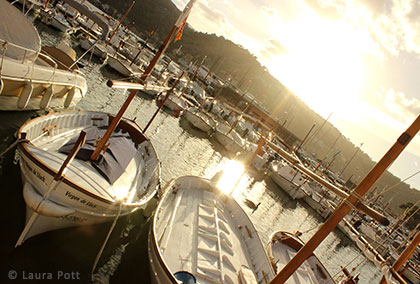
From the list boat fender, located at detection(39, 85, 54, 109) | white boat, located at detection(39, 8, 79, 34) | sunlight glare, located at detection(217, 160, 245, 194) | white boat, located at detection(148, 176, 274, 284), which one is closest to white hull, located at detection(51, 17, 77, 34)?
white boat, located at detection(39, 8, 79, 34)

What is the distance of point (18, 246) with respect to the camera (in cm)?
704

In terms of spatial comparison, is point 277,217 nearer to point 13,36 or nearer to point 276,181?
point 276,181

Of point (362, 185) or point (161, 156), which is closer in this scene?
point (362, 185)

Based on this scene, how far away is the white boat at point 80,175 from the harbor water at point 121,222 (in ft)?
3.12

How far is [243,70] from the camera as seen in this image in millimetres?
147875

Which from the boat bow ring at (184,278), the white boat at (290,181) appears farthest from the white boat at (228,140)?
the boat bow ring at (184,278)

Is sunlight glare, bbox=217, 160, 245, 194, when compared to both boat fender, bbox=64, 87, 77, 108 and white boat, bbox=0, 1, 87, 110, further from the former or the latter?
white boat, bbox=0, 1, 87, 110

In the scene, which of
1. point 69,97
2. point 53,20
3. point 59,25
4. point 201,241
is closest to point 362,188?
point 201,241

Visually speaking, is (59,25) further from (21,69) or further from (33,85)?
(21,69)

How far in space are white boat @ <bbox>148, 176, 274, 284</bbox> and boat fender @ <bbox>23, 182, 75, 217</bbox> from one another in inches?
117

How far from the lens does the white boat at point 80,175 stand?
7.05m

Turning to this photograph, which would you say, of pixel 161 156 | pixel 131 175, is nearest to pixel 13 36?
pixel 131 175

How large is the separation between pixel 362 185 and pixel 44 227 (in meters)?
9.20

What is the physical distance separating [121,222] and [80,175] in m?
3.97
